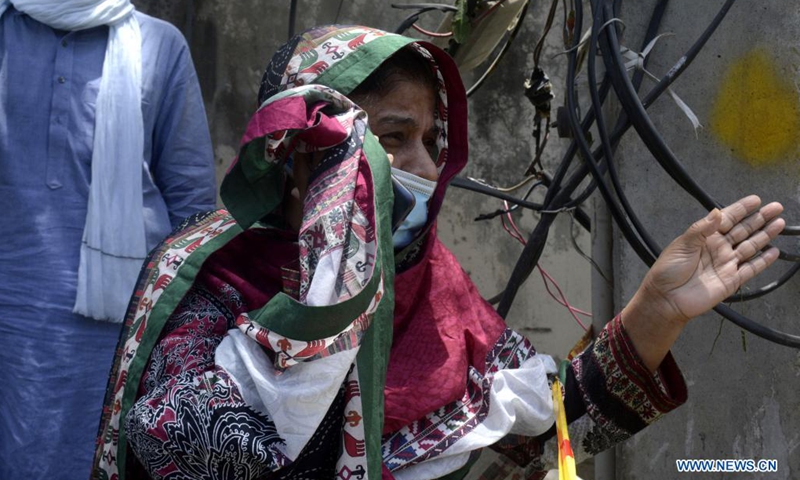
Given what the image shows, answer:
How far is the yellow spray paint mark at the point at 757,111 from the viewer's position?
230cm

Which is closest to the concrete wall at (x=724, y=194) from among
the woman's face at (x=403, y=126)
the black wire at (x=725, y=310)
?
the black wire at (x=725, y=310)

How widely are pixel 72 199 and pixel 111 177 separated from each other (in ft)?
0.47

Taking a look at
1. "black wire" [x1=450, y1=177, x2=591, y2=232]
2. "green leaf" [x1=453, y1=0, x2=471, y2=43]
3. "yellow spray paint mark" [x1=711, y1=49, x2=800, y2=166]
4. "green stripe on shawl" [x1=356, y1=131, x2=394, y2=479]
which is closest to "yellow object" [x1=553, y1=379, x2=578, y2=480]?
"green stripe on shawl" [x1=356, y1=131, x2=394, y2=479]

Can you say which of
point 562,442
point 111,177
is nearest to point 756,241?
point 562,442

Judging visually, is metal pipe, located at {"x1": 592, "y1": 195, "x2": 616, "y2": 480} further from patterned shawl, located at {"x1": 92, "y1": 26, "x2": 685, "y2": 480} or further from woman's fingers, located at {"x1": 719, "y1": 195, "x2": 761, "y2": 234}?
woman's fingers, located at {"x1": 719, "y1": 195, "x2": 761, "y2": 234}

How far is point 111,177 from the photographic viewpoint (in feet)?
9.61

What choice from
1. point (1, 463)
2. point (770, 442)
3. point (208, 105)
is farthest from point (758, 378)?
point (208, 105)

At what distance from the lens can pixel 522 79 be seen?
4.91 m

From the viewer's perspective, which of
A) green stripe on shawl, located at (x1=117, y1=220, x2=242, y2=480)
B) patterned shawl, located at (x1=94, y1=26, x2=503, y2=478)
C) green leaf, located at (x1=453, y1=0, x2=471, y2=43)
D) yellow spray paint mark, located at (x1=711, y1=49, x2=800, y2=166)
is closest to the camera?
patterned shawl, located at (x1=94, y1=26, x2=503, y2=478)

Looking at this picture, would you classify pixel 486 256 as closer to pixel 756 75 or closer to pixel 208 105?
pixel 208 105

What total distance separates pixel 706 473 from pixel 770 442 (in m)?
0.17

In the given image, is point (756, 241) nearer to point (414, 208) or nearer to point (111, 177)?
point (414, 208)

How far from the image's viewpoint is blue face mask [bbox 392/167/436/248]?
190 cm

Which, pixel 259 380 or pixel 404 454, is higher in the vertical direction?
pixel 259 380
